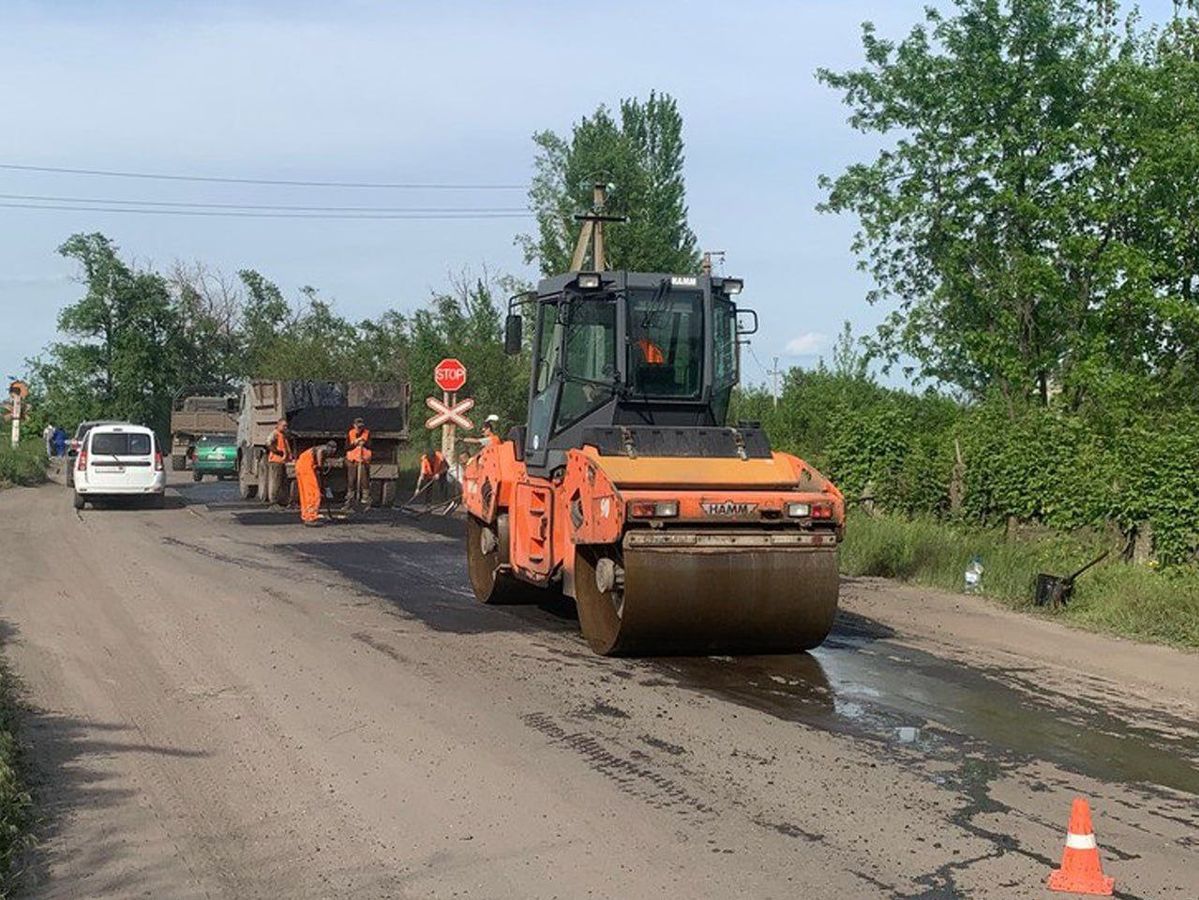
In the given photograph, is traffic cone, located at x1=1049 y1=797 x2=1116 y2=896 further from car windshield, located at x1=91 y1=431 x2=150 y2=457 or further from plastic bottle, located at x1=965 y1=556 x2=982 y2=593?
car windshield, located at x1=91 y1=431 x2=150 y2=457

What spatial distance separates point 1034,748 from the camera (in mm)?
8398

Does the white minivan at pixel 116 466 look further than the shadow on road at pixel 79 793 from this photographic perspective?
Yes

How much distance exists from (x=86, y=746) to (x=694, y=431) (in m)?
5.29

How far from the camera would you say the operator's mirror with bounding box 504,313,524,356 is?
1288 centimetres

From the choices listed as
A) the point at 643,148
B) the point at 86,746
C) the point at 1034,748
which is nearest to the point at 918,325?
the point at 1034,748

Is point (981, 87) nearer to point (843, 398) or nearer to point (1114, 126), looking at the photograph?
point (1114, 126)

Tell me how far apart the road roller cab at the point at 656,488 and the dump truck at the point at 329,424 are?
1386 centimetres

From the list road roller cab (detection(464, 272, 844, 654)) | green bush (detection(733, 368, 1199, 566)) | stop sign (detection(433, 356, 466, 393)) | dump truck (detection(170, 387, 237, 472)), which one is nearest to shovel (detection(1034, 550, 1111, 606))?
green bush (detection(733, 368, 1199, 566))

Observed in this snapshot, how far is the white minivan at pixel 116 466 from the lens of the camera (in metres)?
27.9

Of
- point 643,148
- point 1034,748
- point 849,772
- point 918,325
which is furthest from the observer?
point 643,148

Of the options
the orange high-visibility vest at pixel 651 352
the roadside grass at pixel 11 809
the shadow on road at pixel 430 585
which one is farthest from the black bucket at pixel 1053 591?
the roadside grass at pixel 11 809

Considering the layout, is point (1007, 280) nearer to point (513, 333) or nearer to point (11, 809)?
point (513, 333)

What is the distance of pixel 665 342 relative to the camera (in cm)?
1233

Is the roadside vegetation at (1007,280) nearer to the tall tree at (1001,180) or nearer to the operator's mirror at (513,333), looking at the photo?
the tall tree at (1001,180)
